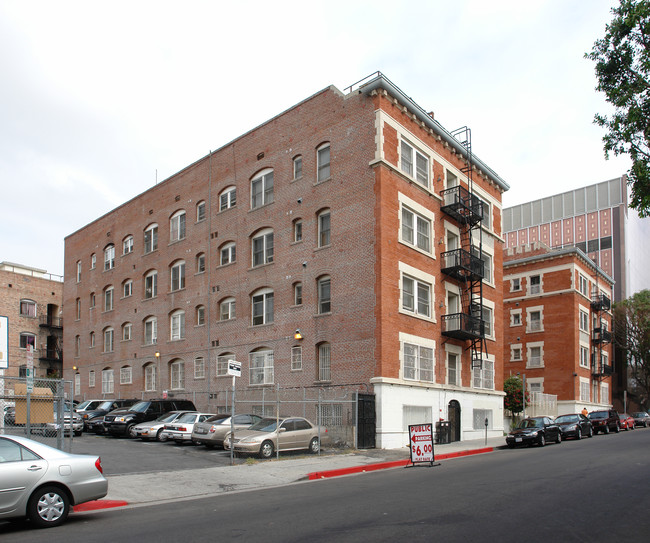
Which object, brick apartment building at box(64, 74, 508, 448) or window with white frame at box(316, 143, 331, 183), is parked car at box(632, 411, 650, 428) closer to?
brick apartment building at box(64, 74, 508, 448)

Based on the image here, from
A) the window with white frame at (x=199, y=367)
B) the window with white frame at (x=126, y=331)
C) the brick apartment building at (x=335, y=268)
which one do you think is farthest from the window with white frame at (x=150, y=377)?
the window with white frame at (x=199, y=367)

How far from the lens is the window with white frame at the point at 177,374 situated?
39.6 meters

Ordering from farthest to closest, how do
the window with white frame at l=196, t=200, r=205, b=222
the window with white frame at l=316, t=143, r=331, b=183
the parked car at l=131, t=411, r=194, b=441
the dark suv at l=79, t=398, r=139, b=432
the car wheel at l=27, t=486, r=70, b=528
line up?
the window with white frame at l=196, t=200, r=205, b=222 < the dark suv at l=79, t=398, r=139, b=432 < the window with white frame at l=316, t=143, r=331, b=183 < the parked car at l=131, t=411, r=194, b=441 < the car wheel at l=27, t=486, r=70, b=528

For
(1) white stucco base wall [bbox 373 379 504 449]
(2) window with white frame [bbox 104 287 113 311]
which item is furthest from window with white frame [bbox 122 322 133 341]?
(1) white stucco base wall [bbox 373 379 504 449]

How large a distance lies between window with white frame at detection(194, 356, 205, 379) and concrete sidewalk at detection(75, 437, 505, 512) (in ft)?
51.8

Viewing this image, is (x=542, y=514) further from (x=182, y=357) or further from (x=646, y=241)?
(x=646, y=241)

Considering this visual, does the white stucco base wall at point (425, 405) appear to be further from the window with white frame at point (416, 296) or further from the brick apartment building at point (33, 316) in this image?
the brick apartment building at point (33, 316)

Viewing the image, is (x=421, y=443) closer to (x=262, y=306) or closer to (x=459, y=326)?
→ (x=459, y=326)

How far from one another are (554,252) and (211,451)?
3949 centimetres

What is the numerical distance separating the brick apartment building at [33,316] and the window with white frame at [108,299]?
1297 cm

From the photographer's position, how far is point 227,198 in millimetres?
37625

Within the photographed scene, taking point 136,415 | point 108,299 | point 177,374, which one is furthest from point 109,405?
point 108,299

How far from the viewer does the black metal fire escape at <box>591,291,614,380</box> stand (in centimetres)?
5706

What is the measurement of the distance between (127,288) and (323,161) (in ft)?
72.5
